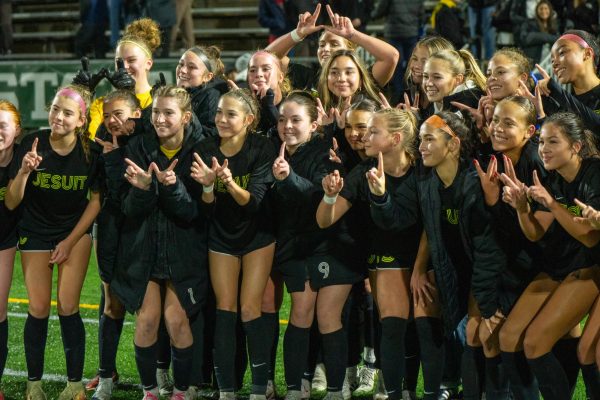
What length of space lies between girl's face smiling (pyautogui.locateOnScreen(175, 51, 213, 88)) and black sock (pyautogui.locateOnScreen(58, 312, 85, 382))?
57.0 inches

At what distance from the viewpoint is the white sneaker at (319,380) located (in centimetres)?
563

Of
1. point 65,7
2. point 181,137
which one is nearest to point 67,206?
point 181,137

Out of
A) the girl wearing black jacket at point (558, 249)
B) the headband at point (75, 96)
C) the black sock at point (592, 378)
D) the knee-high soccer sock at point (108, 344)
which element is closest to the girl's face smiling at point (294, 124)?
the headband at point (75, 96)

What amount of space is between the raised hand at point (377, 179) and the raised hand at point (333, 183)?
158 millimetres

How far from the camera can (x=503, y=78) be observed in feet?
16.9

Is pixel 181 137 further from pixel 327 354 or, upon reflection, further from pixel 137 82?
pixel 327 354

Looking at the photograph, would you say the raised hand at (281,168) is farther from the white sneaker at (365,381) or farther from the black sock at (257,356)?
the white sneaker at (365,381)

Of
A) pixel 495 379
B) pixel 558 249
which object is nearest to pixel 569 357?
pixel 495 379

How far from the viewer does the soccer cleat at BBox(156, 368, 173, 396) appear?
18.3ft

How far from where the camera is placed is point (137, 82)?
19.4 ft

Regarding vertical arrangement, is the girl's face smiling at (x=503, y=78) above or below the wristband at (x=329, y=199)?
above

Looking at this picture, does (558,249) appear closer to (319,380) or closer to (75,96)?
(319,380)

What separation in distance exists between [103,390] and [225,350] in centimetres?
76

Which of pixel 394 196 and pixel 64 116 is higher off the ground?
pixel 64 116
